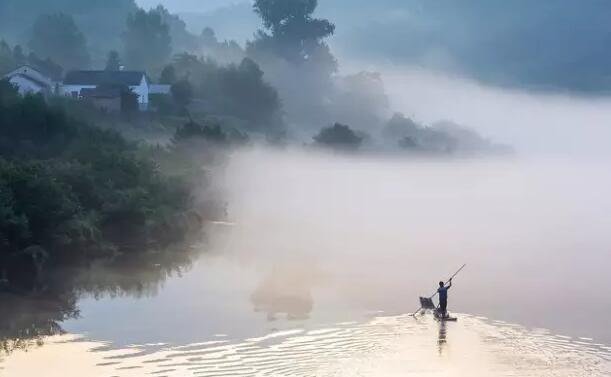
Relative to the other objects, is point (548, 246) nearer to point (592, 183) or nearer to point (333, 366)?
point (333, 366)

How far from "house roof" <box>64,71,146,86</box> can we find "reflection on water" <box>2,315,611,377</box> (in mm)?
59831

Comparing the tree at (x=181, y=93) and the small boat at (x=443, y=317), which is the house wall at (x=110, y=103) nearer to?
the tree at (x=181, y=93)

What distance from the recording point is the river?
2650 cm

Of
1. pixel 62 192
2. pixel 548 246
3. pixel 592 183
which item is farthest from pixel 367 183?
pixel 62 192

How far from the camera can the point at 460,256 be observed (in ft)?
152

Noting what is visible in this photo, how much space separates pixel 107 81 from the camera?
8775 cm

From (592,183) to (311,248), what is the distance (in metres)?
48.0

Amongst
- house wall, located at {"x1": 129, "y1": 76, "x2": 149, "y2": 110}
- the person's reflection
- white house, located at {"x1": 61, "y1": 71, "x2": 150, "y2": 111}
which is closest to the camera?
the person's reflection

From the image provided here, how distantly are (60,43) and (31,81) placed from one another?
129ft

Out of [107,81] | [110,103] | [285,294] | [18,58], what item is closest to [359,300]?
[285,294]

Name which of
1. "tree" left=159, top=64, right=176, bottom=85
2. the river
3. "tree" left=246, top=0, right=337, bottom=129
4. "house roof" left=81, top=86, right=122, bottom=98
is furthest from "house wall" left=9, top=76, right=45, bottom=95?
"tree" left=246, top=0, right=337, bottom=129

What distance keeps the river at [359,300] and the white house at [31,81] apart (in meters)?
18.5

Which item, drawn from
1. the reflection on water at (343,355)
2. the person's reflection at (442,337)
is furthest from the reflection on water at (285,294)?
the person's reflection at (442,337)

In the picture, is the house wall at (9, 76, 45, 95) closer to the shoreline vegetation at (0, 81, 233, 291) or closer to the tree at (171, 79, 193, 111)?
the tree at (171, 79, 193, 111)
